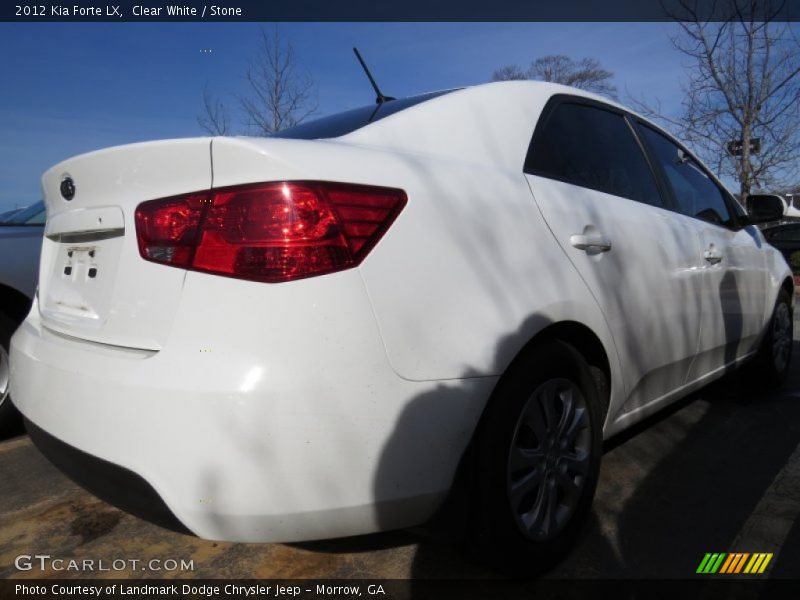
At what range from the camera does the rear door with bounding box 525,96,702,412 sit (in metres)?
1.96

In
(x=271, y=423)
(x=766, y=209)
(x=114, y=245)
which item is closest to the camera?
(x=271, y=423)

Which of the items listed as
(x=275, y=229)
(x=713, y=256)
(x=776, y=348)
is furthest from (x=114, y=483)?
(x=776, y=348)

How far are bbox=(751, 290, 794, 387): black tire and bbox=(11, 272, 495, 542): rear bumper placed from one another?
3314mm

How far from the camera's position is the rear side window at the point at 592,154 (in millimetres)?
2066

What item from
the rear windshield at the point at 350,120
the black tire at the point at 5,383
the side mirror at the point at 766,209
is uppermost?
the rear windshield at the point at 350,120

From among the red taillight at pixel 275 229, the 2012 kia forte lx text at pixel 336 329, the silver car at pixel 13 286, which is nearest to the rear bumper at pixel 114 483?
the 2012 kia forte lx text at pixel 336 329

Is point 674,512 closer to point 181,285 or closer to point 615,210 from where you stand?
point 615,210

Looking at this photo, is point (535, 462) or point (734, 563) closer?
point (535, 462)

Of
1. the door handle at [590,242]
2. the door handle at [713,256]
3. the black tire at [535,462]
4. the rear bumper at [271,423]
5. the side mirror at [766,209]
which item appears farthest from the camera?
the side mirror at [766,209]

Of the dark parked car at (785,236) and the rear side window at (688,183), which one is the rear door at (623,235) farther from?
the dark parked car at (785,236)

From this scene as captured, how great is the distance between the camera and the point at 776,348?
3994 mm

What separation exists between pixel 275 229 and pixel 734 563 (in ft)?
6.17

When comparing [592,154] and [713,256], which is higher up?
[592,154]

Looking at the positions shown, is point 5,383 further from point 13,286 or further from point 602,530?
point 602,530
